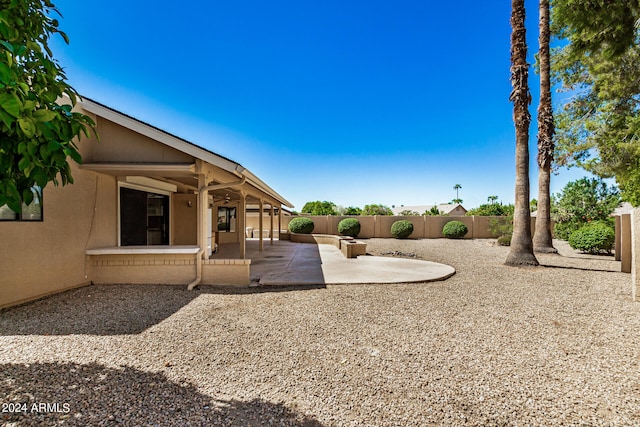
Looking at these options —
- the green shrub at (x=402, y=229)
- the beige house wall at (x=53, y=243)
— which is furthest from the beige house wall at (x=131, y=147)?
the green shrub at (x=402, y=229)

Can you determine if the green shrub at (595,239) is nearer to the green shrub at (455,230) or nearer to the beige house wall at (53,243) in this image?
the green shrub at (455,230)

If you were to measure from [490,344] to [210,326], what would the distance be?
4019 mm

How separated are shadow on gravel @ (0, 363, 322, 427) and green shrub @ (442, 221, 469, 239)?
22.5 meters

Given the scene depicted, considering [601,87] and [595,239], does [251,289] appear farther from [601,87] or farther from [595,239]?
[595,239]

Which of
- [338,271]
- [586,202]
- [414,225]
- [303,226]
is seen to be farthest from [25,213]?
[586,202]

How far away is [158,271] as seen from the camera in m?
7.21

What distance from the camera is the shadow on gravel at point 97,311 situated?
4.42 m

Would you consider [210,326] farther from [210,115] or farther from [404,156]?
[404,156]

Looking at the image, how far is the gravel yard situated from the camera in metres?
2.59

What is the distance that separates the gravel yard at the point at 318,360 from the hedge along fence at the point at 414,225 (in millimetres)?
16698

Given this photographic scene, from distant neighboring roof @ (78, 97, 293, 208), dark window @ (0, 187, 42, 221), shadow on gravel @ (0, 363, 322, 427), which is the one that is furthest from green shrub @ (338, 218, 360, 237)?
shadow on gravel @ (0, 363, 322, 427)

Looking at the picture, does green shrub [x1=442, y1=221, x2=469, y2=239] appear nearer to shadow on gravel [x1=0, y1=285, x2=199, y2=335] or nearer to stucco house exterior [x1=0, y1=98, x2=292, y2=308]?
stucco house exterior [x1=0, y1=98, x2=292, y2=308]

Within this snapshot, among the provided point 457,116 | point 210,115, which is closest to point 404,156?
point 457,116

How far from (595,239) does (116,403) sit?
58.4 ft
